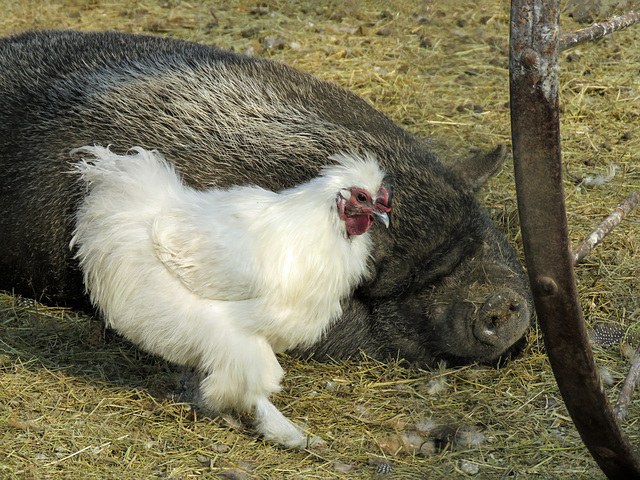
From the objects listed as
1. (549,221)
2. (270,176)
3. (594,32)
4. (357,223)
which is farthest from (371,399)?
(594,32)

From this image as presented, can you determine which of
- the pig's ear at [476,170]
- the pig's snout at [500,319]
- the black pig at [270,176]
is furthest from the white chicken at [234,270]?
the pig's ear at [476,170]

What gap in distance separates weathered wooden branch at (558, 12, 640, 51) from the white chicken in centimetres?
106

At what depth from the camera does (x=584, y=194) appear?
4789mm

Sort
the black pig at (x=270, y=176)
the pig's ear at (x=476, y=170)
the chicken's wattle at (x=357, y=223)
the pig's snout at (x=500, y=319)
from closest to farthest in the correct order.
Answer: the chicken's wattle at (x=357, y=223), the pig's snout at (x=500, y=319), the black pig at (x=270, y=176), the pig's ear at (x=476, y=170)

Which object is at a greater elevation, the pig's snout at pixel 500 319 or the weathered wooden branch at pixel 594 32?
the weathered wooden branch at pixel 594 32

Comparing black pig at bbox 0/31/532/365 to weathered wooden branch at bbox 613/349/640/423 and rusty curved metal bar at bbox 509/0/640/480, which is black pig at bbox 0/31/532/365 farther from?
rusty curved metal bar at bbox 509/0/640/480

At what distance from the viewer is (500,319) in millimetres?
3426

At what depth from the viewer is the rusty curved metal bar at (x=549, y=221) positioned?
2041 millimetres

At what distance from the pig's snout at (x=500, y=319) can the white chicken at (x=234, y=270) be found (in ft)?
2.34

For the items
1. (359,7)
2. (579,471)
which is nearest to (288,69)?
(579,471)

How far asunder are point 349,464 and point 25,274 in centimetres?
200

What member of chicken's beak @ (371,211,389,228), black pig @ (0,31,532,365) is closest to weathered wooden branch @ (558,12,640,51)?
chicken's beak @ (371,211,389,228)

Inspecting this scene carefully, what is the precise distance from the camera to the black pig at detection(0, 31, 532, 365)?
354 cm

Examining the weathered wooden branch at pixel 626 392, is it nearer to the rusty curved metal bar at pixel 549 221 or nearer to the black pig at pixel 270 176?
the rusty curved metal bar at pixel 549 221
